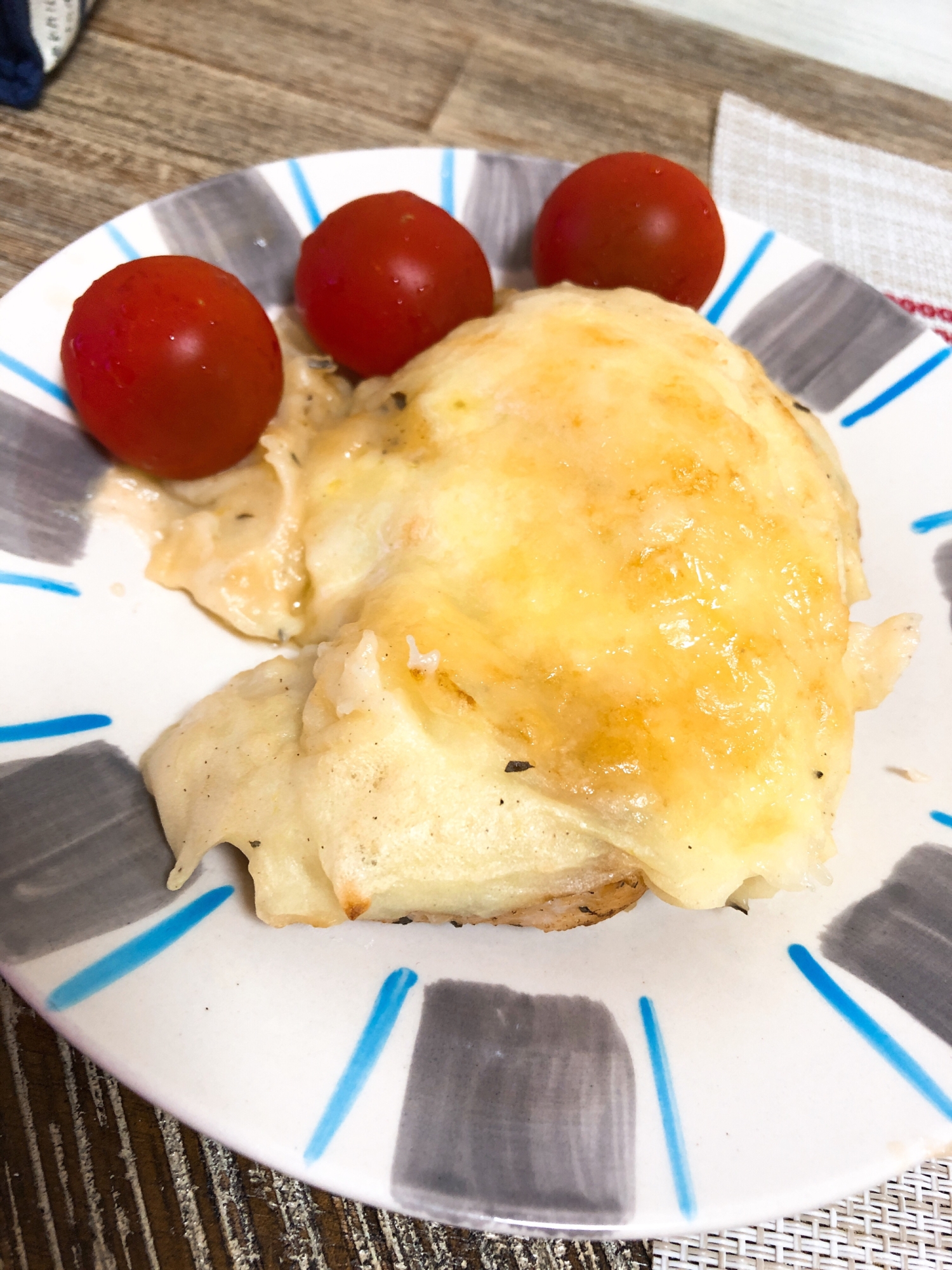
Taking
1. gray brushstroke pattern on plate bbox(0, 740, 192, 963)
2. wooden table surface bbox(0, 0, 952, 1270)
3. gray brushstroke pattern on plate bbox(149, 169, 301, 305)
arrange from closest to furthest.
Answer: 1. gray brushstroke pattern on plate bbox(0, 740, 192, 963)
2. wooden table surface bbox(0, 0, 952, 1270)
3. gray brushstroke pattern on plate bbox(149, 169, 301, 305)

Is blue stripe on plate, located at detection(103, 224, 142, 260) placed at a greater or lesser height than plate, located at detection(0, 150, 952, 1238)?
greater

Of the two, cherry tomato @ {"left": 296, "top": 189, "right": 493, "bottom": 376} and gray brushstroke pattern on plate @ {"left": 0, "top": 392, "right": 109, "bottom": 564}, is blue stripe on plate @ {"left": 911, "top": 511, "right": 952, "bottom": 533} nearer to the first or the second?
cherry tomato @ {"left": 296, "top": 189, "right": 493, "bottom": 376}

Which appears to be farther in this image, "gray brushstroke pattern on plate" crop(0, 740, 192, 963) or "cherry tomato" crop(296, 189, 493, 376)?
"cherry tomato" crop(296, 189, 493, 376)

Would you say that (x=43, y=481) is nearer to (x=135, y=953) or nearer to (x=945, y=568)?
(x=135, y=953)

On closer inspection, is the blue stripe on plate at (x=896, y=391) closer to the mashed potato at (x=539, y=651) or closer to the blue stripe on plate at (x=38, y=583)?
the mashed potato at (x=539, y=651)

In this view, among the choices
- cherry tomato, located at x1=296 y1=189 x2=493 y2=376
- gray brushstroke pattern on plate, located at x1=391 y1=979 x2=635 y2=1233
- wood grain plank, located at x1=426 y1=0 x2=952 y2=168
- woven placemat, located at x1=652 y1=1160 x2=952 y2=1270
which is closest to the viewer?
gray brushstroke pattern on plate, located at x1=391 y1=979 x2=635 y2=1233

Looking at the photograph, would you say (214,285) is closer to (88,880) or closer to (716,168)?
(88,880)

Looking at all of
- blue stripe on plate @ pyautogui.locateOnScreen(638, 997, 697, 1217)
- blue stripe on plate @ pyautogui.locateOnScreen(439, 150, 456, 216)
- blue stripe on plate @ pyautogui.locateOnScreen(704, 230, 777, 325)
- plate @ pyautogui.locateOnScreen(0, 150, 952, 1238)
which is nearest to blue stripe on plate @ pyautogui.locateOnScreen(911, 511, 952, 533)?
plate @ pyautogui.locateOnScreen(0, 150, 952, 1238)

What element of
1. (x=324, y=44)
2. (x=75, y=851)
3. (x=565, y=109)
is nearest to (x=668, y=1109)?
(x=75, y=851)
